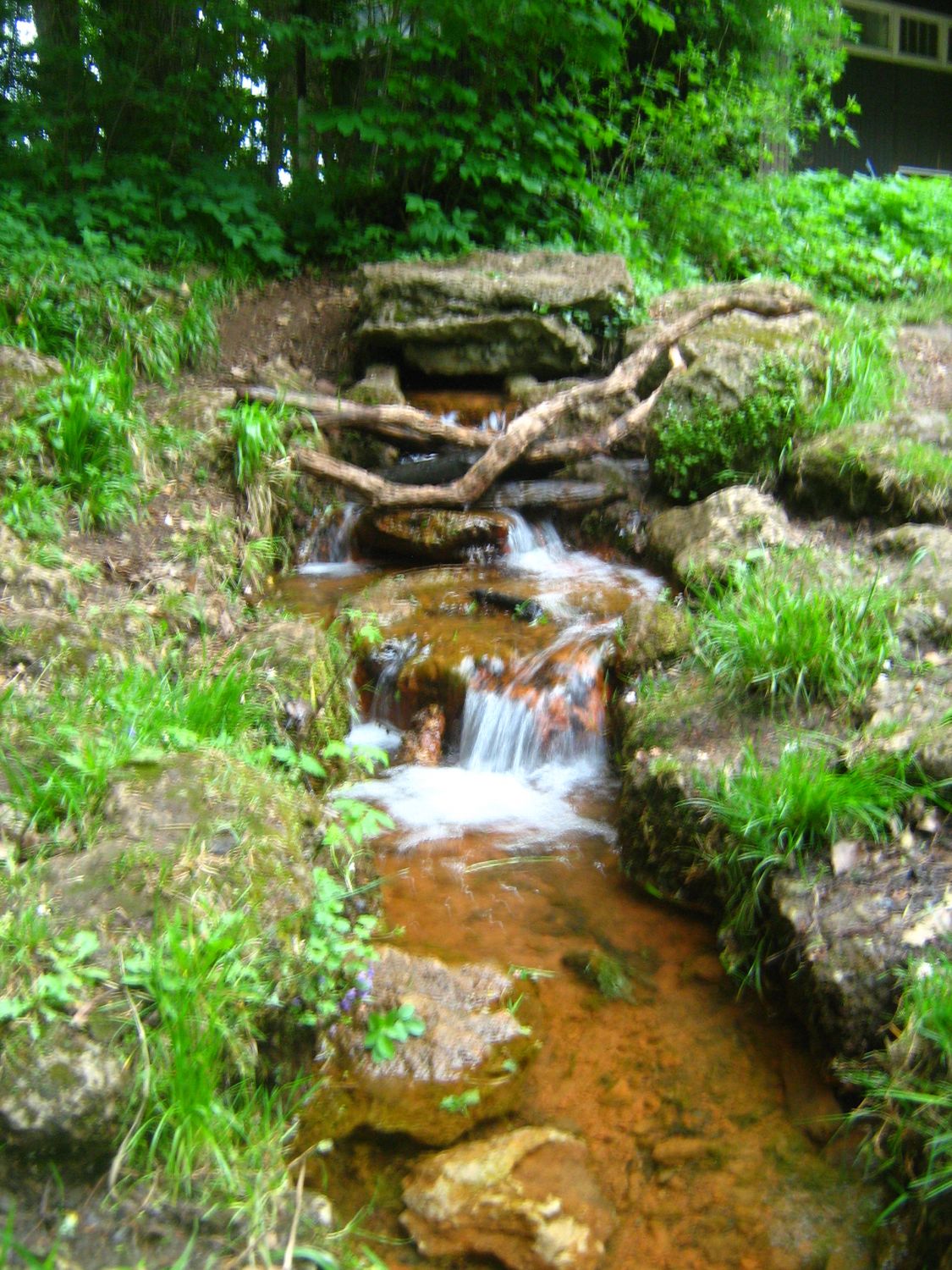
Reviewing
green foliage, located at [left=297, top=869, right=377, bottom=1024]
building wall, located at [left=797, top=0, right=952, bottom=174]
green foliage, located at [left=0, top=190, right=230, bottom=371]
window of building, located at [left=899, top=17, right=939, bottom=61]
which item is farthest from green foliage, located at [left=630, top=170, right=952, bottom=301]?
green foliage, located at [left=297, top=869, right=377, bottom=1024]

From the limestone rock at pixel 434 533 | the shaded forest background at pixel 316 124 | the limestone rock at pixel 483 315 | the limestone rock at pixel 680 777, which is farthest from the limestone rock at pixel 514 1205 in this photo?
the shaded forest background at pixel 316 124

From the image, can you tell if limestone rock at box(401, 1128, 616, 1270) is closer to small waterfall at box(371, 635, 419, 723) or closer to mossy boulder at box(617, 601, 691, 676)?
mossy boulder at box(617, 601, 691, 676)

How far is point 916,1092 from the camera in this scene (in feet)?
8.32

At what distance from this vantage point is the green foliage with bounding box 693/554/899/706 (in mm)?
3785

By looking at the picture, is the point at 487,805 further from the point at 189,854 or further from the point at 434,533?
the point at 434,533

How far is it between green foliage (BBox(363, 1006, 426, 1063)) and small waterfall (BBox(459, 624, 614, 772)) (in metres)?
1.86

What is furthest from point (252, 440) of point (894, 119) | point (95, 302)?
point (894, 119)

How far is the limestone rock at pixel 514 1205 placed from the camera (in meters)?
2.42

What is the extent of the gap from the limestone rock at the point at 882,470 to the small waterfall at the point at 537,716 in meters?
1.75

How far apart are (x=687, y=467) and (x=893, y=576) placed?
75.6 inches

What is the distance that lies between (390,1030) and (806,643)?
2173 millimetres

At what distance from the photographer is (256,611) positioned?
528cm

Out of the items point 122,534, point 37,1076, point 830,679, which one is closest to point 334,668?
point 122,534

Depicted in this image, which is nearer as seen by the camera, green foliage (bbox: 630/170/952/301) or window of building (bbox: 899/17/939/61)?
green foliage (bbox: 630/170/952/301)
